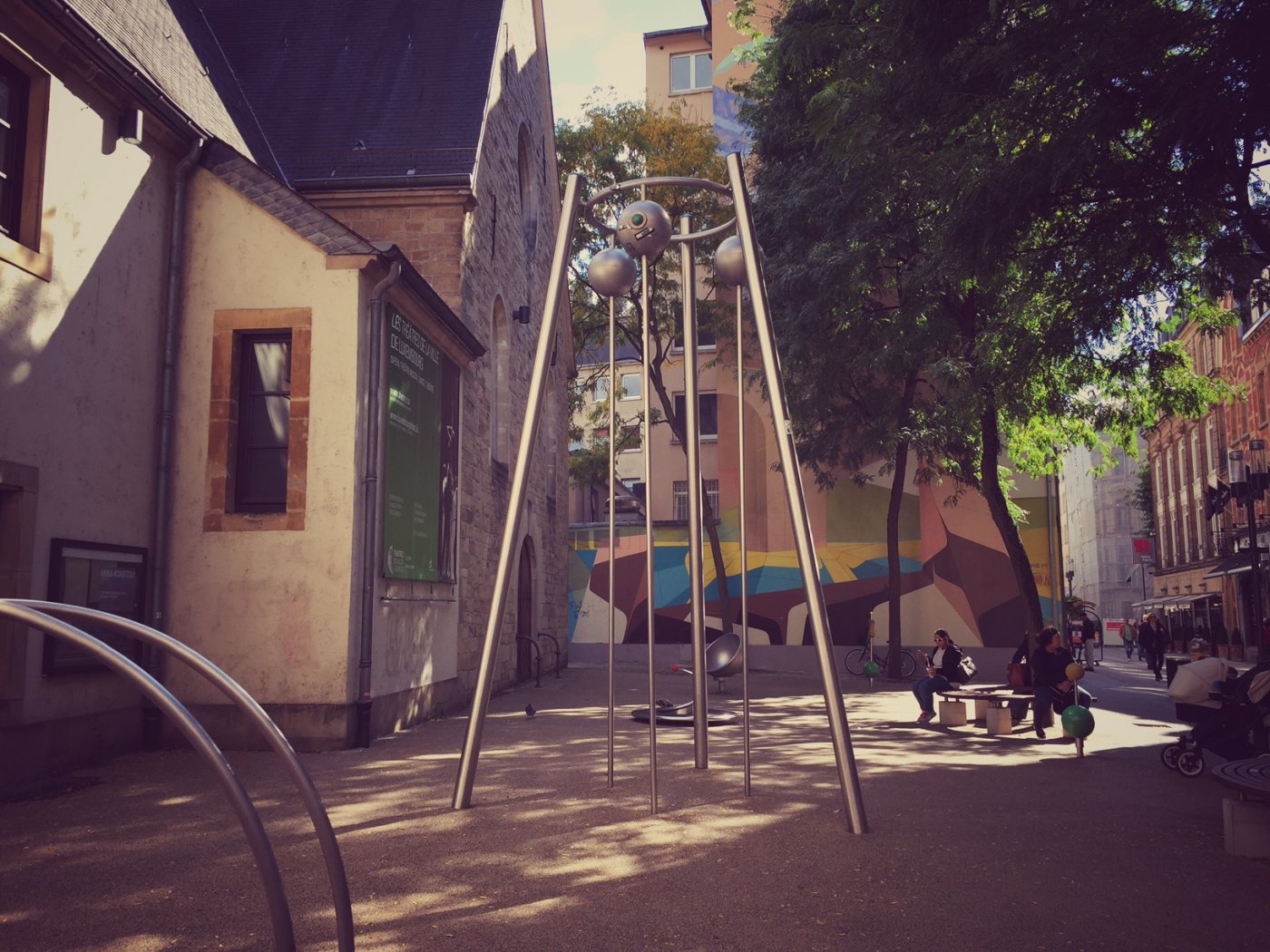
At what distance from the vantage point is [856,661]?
2602cm

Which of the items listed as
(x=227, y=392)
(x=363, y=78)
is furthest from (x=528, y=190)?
(x=227, y=392)

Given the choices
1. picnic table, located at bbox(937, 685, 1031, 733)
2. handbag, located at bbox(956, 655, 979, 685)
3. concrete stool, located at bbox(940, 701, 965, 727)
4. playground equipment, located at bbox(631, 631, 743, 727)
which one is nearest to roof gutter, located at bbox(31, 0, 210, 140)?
playground equipment, located at bbox(631, 631, 743, 727)

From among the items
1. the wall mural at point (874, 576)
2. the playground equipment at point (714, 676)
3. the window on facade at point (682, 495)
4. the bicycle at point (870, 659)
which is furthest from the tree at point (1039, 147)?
the window on facade at point (682, 495)

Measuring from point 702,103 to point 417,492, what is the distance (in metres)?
32.0

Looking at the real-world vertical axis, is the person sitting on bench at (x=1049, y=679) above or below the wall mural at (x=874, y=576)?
below

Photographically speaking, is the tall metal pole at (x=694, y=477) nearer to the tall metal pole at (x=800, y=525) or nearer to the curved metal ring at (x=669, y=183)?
the curved metal ring at (x=669, y=183)

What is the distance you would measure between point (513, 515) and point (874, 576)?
21910mm

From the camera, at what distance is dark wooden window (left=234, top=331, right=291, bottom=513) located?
458 inches

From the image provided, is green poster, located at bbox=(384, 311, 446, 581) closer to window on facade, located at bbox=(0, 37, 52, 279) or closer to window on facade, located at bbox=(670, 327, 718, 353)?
window on facade, located at bbox=(0, 37, 52, 279)

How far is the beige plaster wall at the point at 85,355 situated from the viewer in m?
8.80

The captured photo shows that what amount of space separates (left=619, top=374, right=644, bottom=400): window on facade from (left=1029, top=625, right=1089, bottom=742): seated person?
30164 mm

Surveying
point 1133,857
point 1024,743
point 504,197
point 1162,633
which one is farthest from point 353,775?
point 1162,633

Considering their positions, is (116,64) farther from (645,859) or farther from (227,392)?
(645,859)

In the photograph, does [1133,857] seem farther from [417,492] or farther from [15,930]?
[417,492]
